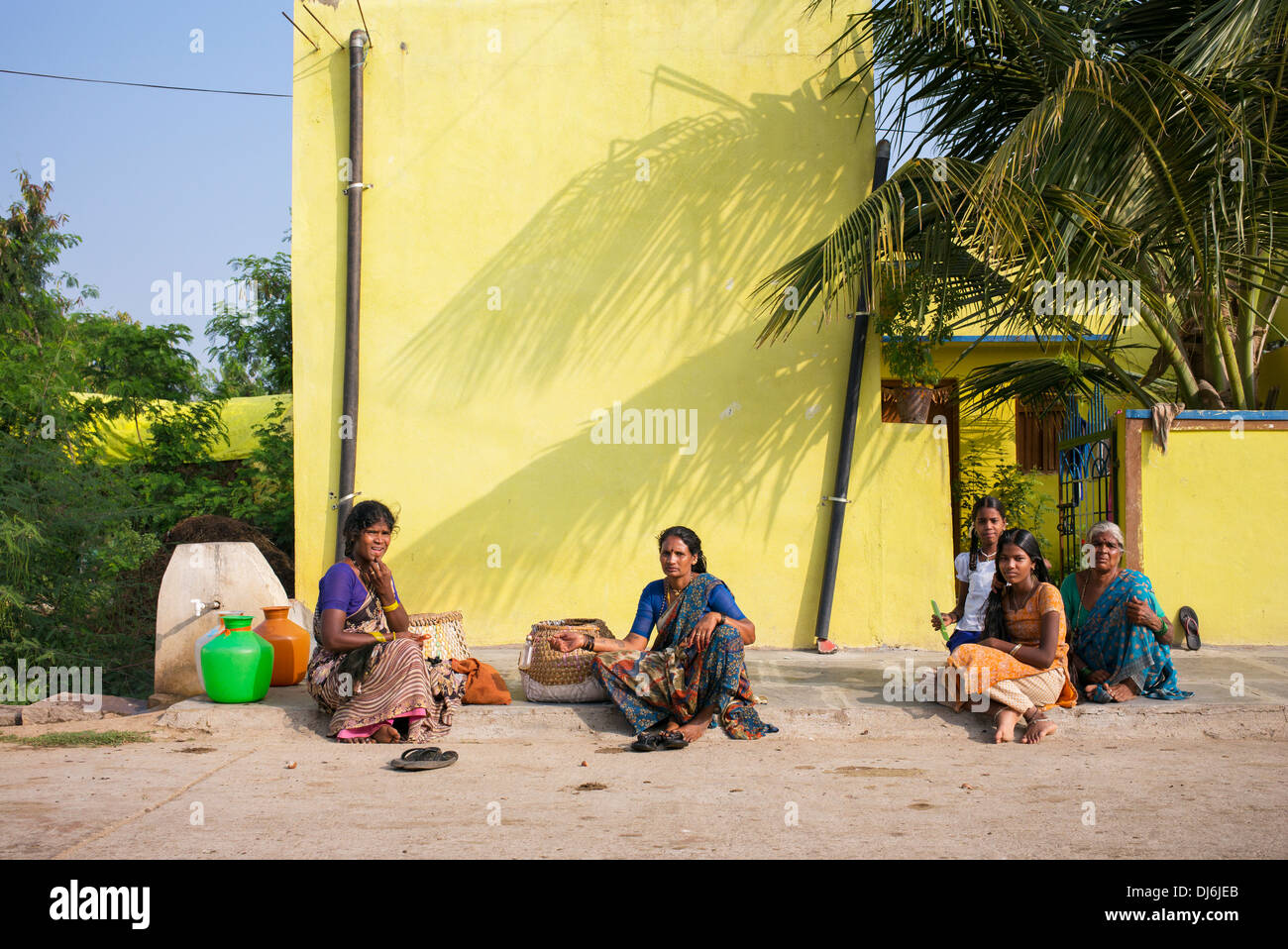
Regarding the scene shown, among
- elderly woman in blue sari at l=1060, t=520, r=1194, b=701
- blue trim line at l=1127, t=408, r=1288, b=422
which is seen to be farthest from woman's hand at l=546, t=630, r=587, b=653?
blue trim line at l=1127, t=408, r=1288, b=422

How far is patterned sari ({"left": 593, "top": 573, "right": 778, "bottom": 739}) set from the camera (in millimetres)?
5551

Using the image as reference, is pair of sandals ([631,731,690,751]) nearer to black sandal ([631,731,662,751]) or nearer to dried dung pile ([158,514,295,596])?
black sandal ([631,731,662,751])

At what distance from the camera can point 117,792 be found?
4496 mm

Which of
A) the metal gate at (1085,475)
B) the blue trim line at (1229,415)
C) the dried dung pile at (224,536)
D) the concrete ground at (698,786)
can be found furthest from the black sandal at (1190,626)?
the dried dung pile at (224,536)

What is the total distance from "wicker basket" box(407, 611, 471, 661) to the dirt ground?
2.00 ft

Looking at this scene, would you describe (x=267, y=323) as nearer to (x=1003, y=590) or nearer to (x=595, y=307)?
(x=595, y=307)

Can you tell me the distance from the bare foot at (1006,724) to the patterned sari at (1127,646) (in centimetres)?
64

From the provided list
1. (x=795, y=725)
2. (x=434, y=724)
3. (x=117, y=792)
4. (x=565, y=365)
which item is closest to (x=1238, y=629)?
(x=795, y=725)

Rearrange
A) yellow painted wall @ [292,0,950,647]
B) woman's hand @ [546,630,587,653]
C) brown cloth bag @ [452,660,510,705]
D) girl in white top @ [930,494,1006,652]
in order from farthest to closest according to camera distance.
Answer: yellow painted wall @ [292,0,950,647] < girl in white top @ [930,494,1006,652] < brown cloth bag @ [452,660,510,705] < woman's hand @ [546,630,587,653]

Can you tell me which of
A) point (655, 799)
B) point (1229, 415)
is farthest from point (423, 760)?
point (1229, 415)

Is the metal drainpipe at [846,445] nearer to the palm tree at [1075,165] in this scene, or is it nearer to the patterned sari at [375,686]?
the palm tree at [1075,165]

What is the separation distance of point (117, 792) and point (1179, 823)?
14.1 feet

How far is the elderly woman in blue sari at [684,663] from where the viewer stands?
18.2 feet

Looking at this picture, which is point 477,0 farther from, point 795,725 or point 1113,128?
point 795,725
